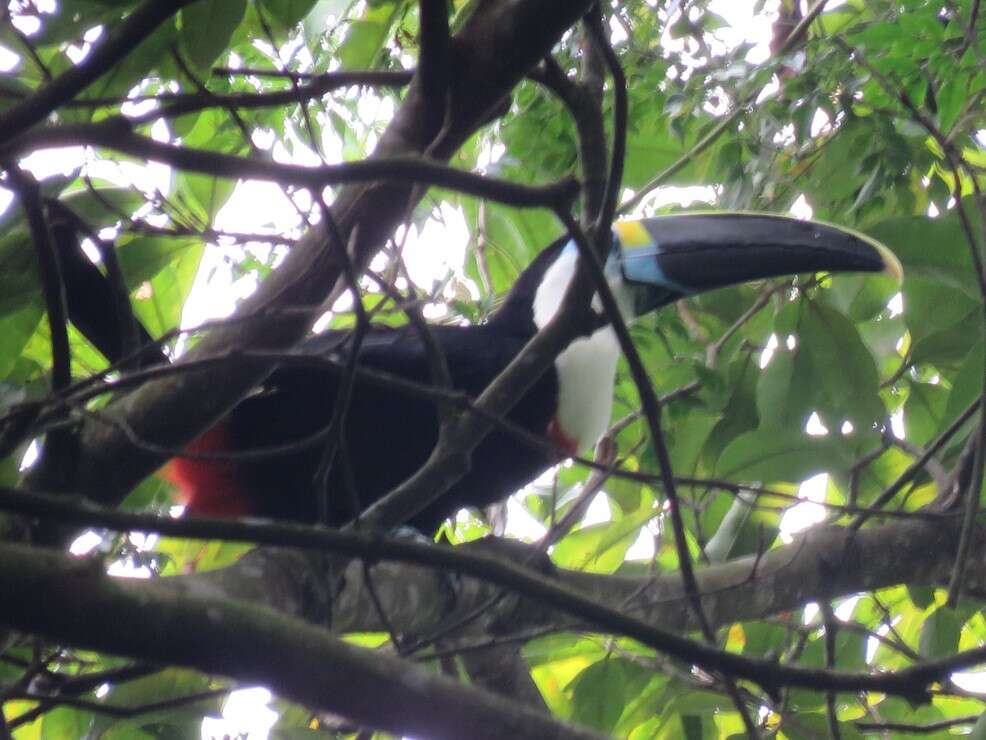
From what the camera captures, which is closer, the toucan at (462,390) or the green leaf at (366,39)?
the green leaf at (366,39)

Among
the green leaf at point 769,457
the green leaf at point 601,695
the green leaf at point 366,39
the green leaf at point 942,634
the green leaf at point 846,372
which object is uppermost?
the green leaf at point 366,39

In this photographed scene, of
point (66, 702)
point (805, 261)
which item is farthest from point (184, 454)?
point (805, 261)

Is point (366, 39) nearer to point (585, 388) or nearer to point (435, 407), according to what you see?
point (435, 407)

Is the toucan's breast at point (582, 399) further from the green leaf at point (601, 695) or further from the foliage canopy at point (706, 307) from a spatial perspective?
the green leaf at point (601, 695)

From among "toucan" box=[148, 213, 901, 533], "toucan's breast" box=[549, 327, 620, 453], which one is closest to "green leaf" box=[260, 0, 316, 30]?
"toucan" box=[148, 213, 901, 533]

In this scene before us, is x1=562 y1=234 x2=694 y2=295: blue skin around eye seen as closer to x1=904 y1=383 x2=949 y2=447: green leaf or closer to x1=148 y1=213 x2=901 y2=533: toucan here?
x1=148 y1=213 x2=901 y2=533: toucan

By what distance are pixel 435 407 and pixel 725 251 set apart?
0.84m

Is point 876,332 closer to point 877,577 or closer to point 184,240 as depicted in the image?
point 877,577

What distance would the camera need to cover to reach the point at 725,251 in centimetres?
298

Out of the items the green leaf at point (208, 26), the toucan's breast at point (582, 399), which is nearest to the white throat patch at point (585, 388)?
the toucan's breast at point (582, 399)

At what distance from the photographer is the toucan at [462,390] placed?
2697 millimetres

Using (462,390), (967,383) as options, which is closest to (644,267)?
(462,390)

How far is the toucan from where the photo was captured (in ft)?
8.85

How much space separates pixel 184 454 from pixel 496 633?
0.89 meters
